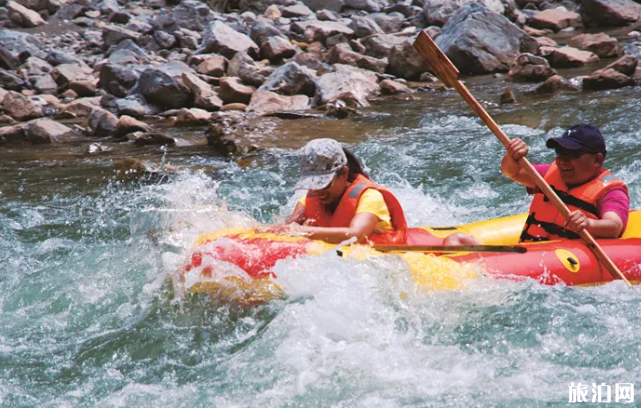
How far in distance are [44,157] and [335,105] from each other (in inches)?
150

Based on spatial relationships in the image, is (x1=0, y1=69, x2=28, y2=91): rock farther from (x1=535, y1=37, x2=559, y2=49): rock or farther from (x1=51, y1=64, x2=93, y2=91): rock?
(x1=535, y1=37, x2=559, y2=49): rock

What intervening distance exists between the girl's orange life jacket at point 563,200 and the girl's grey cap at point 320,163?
1313 millimetres

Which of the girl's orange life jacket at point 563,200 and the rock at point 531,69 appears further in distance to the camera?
the rock at point 531,69

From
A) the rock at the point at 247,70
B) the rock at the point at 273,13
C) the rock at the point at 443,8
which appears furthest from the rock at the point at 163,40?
the rock at the point at 443,8

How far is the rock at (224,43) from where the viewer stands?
13047 millimetres

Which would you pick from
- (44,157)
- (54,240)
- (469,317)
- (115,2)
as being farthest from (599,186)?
(115,2)

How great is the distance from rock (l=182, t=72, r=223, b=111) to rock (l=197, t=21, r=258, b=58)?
2428mm

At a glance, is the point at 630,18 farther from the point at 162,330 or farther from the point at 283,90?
the point at 162,330

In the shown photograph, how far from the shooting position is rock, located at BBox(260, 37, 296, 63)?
13.0 metres

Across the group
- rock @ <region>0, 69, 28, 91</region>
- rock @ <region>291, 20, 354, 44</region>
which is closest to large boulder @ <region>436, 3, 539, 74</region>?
rock @ <region>291, 20, 354, 44</region>

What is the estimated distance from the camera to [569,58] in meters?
11.5

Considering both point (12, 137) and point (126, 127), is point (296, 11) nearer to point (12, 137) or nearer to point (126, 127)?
point (126, 127)

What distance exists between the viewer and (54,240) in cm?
573

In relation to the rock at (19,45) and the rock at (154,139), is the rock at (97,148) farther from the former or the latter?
the rock at (19,45)
